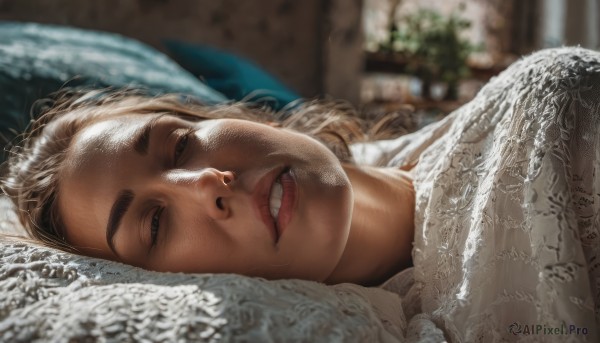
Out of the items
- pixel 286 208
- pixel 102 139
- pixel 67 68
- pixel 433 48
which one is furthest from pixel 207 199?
pixel 433 48

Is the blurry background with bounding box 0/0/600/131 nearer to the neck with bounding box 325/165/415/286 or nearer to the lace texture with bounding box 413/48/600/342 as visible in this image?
the neck with bounding box 325/165/415/286

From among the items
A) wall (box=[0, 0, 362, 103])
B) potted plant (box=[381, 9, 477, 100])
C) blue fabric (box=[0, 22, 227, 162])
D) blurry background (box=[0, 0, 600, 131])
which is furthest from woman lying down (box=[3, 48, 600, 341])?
potted plant (box=[381, 9, 477, 100])

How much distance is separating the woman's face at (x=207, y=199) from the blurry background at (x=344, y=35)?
49.5 inches

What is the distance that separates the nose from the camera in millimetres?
930

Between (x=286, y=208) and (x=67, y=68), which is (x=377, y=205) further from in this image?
(x=67, y=68)

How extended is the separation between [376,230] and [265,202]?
304mm

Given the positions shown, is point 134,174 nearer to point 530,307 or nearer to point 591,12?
point 530,307

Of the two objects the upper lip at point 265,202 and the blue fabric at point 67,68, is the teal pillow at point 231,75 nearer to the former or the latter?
the blue fabric at point 67,68

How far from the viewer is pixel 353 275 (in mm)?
1168

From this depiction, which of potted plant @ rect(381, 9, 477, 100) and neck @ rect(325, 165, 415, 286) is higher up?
potted plant @ rect(381, 9, 477, 100)

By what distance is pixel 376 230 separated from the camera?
117 cm

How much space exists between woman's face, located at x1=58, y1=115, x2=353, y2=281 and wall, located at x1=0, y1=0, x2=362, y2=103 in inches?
65.7

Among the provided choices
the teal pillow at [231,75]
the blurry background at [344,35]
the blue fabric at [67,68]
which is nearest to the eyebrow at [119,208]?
the blue fabric at [67,68]

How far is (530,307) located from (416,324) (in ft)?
0.54
